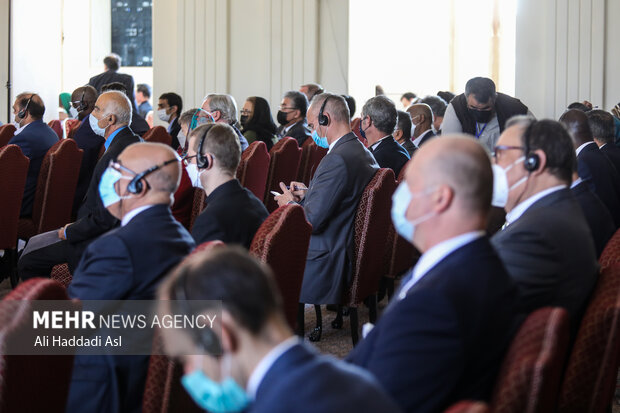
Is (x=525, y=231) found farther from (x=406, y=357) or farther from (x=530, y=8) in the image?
(x=530, y=8)

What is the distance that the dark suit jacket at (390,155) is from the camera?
508 cm

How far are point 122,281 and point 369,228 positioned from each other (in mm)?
1877

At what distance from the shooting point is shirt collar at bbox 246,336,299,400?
1.21 meters

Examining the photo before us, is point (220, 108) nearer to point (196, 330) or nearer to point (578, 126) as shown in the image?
point (578, 126)

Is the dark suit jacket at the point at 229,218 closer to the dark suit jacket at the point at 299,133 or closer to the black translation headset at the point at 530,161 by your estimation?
the black translation headset at the point at 530,161

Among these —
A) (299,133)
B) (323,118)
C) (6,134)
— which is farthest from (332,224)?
(6,134)

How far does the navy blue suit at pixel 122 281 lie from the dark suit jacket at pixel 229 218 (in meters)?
0.58

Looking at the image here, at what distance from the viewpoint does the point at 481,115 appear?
5.24 metres

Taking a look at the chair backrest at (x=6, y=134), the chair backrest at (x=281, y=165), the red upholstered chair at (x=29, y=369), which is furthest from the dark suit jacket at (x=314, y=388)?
the chair backrest at (x=6, y=134)

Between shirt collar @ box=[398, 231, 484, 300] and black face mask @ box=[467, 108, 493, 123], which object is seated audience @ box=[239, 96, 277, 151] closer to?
black face mask @ box=[467, 108, 493, 123]

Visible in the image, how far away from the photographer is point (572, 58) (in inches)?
346

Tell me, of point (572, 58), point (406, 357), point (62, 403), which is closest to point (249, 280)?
point (406, 357)

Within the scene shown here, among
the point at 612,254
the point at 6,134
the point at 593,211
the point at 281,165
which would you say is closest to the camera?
the point at 612,254

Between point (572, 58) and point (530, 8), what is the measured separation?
0.72 metres
